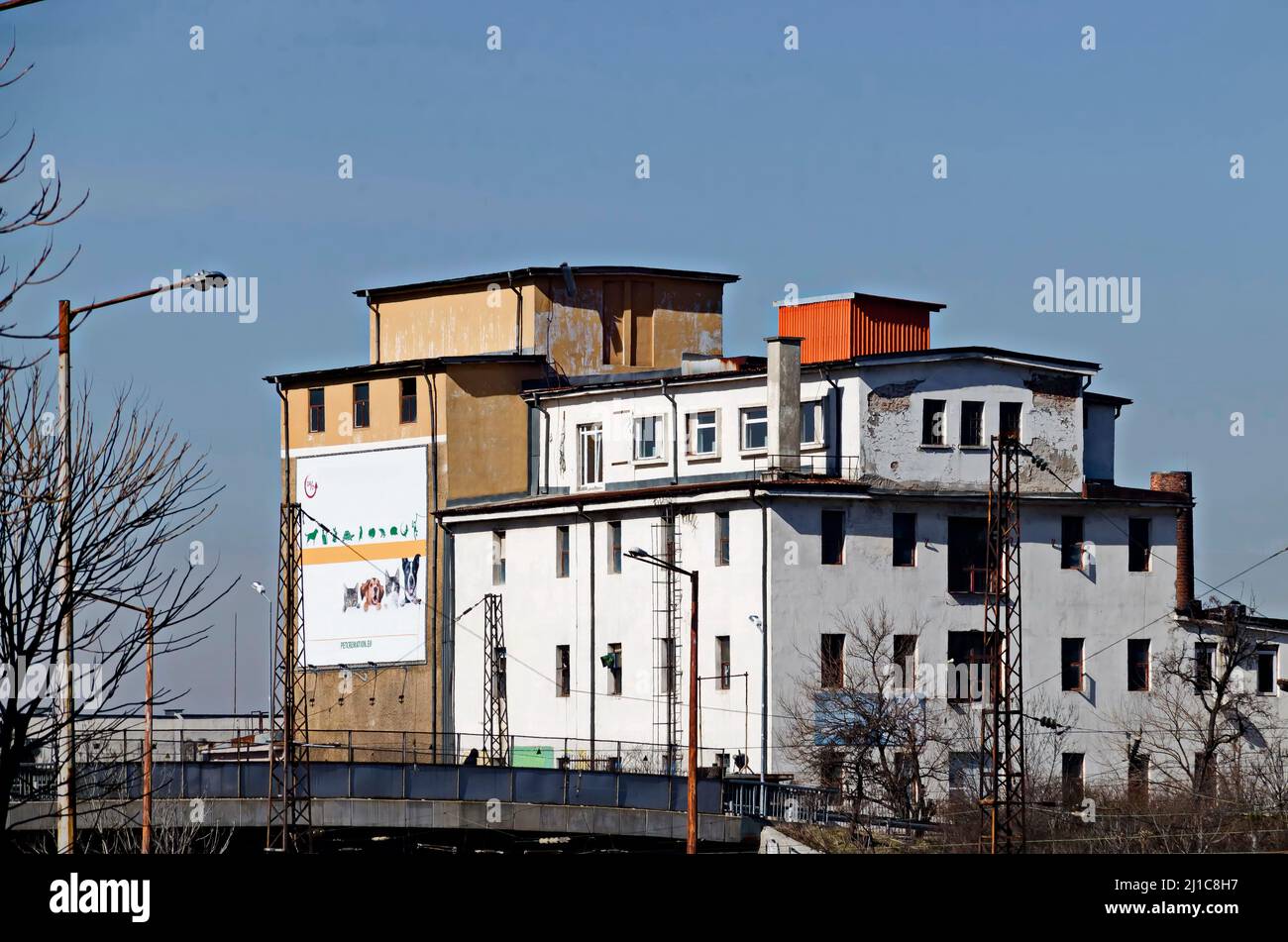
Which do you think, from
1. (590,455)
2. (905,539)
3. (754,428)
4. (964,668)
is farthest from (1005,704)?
(590,455)

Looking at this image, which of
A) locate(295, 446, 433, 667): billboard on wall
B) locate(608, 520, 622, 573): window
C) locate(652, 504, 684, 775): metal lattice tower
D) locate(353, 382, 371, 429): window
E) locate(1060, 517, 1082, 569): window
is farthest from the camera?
locate(353, 382, 371, 429): window

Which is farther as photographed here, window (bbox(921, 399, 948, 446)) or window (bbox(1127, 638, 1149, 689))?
window (bbox(1127, 638, 1149, 689))

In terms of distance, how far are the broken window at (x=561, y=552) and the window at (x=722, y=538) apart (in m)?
6.86

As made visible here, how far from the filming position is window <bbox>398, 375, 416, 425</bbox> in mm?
83812

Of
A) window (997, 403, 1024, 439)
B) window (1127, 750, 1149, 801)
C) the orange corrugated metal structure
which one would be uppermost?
the orange corrugated metal structure

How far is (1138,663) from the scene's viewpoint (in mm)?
77000

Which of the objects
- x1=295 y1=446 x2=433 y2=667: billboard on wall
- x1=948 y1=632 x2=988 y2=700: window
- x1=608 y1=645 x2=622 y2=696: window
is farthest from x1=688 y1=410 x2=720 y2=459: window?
x1=295 y1=446 x2=433 y2=667: billboard on wall

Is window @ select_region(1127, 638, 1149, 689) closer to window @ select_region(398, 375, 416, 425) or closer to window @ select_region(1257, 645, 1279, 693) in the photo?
window @ select_region(1257, 645, 1279, 693)

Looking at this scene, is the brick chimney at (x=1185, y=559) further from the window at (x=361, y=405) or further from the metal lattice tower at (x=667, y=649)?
the window at (x=361, y=405)

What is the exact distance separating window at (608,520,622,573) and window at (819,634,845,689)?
7.93m

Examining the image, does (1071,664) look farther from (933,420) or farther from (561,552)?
(561,552)

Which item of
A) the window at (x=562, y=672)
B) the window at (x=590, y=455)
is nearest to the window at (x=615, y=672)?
the window at (x=562, y=672)

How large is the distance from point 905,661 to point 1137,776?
30.0 feet

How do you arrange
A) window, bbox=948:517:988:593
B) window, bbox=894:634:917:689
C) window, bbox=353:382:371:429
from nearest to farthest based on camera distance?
window, bbox=894:634:917:689 < window, bbox=948:517:988:593 < window, bbox=353:382:371:429
